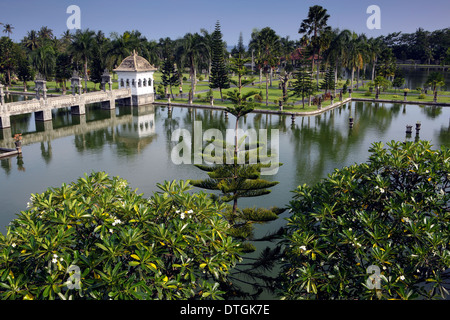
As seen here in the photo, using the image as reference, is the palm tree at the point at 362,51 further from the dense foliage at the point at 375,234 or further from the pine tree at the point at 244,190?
the dense foliage at the point at 375,234

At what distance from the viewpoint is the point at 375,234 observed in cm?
891

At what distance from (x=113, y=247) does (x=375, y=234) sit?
5.79 meters

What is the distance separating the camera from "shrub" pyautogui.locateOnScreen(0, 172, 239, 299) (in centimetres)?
738

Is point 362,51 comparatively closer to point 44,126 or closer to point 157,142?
point 157,142

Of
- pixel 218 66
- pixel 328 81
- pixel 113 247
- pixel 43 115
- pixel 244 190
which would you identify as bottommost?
pixel 244 190

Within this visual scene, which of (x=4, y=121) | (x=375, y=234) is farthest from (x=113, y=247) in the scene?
(x=4, y=121)

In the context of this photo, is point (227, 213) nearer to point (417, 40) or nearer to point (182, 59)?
point (182, 59)

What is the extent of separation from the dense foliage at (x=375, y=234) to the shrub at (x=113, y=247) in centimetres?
200

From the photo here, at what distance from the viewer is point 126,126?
38531 mm

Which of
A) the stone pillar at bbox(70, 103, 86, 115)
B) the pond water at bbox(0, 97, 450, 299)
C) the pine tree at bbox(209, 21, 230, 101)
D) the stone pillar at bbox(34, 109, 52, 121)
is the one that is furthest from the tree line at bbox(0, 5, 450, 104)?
the stone pillar at bbox(34, 109, 52, 121)

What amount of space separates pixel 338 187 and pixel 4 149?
986 inches

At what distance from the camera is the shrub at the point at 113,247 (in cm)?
738

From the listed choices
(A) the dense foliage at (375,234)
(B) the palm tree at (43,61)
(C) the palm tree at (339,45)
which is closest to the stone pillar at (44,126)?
(B) the palm tree at (43,61)
